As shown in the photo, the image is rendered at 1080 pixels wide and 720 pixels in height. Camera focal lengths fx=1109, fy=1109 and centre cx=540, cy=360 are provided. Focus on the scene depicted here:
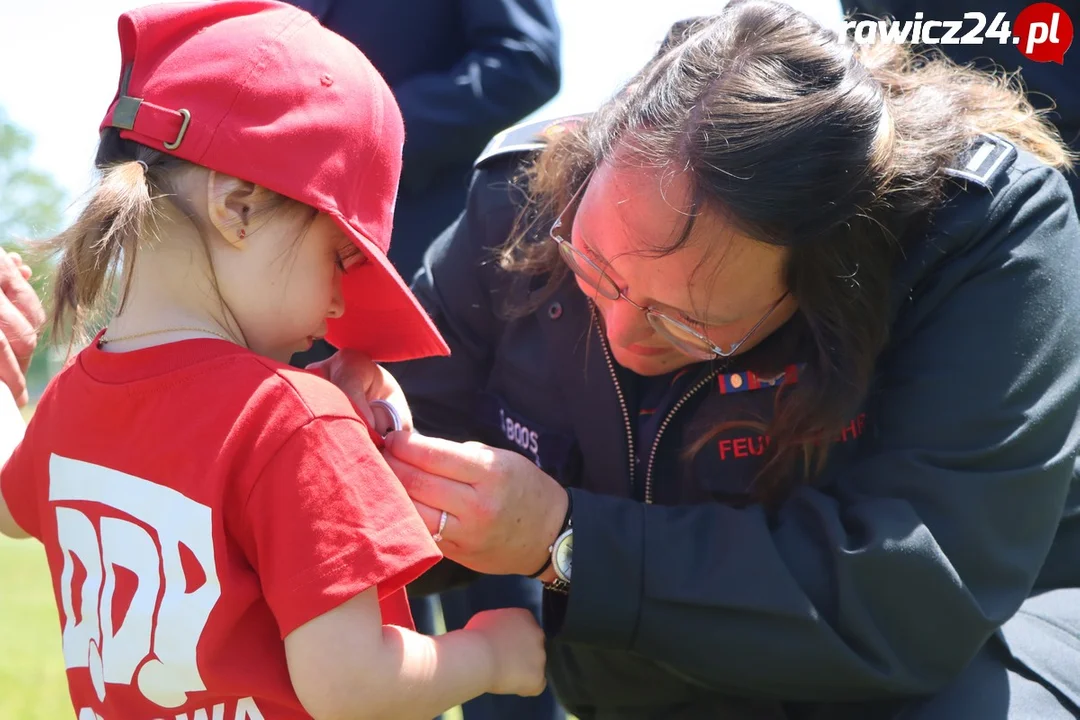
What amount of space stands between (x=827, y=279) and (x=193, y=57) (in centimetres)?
90

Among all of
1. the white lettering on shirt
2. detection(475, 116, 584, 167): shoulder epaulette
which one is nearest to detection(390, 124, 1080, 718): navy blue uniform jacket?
detection(475, 116, 584, 167): shoulder epaulette

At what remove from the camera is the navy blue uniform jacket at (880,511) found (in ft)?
4.98

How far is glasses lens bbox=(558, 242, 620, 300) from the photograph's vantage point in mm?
1652

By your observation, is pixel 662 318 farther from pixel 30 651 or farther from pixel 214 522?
pixel 30 651

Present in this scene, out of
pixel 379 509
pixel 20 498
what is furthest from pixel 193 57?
pixel 20 498

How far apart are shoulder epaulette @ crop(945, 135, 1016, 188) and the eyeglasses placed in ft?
1.04

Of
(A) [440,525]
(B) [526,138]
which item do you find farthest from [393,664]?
(B) [526,138]

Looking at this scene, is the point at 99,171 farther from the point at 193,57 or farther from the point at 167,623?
the point at 167,623

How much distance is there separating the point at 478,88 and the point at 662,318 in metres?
1.05

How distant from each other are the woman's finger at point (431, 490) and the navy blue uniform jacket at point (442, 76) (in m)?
1.09

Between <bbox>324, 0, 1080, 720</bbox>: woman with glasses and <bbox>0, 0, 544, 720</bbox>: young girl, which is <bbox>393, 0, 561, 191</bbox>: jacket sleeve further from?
<bbox>0, 0, 544, 720</bbox>: young girl

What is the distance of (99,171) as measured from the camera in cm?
129

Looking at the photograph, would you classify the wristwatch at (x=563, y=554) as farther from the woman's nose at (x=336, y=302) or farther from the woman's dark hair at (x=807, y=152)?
the woman's nose at (x=336, y=302)

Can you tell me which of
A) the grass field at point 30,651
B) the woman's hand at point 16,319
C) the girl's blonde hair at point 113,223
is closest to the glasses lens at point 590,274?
the girl's blonde hair at point 113,223
